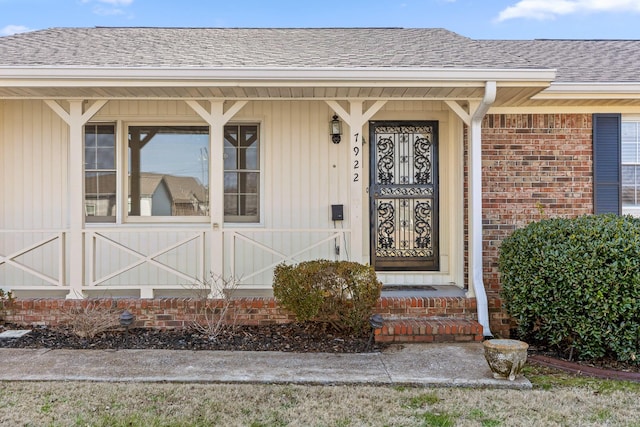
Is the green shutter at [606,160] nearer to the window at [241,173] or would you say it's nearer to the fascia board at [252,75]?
the fascia board at [252,75]

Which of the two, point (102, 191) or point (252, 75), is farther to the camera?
point (102, 191)

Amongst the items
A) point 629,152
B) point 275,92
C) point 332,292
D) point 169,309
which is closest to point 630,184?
point 629,152

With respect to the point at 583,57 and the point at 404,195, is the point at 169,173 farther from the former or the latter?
the point at 583,57

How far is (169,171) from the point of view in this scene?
22.3 ft

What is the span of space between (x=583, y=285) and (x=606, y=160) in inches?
97.1

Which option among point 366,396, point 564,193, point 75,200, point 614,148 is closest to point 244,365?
point 366,396

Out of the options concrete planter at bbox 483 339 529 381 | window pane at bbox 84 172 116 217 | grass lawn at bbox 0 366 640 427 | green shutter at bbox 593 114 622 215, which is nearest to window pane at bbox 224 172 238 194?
window pane at bbox 84 172 116 217

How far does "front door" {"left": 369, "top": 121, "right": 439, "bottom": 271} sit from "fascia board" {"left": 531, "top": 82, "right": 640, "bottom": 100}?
1.46 meters

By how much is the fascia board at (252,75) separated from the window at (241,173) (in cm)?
161

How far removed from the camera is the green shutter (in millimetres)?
6207

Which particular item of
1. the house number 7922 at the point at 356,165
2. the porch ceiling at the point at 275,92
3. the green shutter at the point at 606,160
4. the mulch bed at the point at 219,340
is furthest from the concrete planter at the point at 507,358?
the green shutter at the point at 606,160

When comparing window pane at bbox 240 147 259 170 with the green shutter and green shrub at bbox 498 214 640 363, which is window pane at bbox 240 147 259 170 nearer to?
green shrub at bbox 498 214 640 363

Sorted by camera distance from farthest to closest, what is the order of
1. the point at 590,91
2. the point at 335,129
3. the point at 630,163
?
1. the point at 335,129
2. the point at 630,163
3. the point at 590,91

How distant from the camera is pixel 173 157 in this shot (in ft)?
22.3
